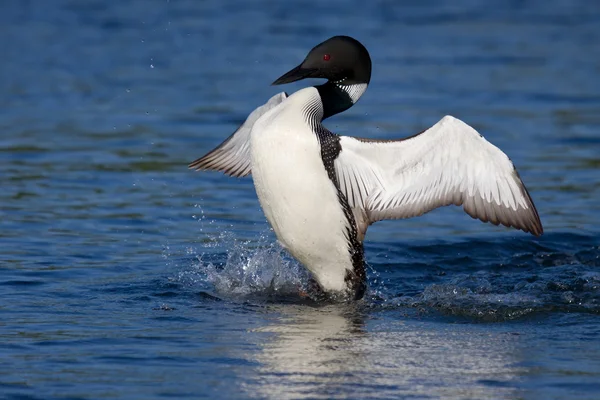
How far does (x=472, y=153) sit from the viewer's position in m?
8.02

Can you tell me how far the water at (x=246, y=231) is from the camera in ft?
21.3

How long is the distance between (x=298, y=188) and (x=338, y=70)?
979 millimetres

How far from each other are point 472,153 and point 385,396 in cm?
253

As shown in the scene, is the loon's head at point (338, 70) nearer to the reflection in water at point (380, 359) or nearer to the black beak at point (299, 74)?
the black beak at point (299, 74)

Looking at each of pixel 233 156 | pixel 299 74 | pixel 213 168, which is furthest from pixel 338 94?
pixel 213 168

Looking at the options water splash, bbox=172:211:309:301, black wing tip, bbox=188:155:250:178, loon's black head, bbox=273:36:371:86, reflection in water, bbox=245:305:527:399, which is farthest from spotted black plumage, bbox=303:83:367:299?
black wing tip, bbox=188:155:250:178

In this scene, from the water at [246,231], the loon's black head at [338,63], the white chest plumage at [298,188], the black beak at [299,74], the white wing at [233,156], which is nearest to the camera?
the water at [246,231]

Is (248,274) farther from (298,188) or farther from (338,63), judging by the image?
(338,63)

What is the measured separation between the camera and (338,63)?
8.34 metres

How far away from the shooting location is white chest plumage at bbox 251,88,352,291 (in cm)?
780

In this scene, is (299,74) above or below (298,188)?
above

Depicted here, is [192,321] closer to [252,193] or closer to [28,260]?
[28,260]

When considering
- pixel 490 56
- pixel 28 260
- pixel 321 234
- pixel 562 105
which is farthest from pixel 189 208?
pixel 490 56

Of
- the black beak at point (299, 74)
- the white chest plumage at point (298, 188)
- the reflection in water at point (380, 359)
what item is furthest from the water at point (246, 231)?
the black beak at point (299, 74)
